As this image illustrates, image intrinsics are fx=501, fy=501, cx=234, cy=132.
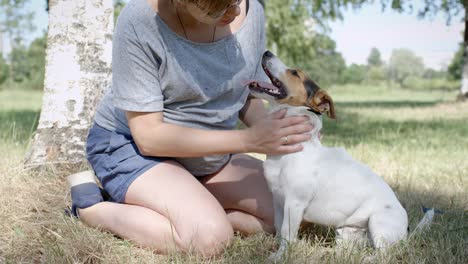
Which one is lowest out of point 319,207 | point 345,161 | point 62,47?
point 319,207

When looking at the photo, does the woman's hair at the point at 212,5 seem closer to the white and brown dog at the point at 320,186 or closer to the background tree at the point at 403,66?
the white and brown dog at the point at 320,186

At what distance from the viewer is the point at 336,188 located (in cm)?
272

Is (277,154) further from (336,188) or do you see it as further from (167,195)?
(167,195)

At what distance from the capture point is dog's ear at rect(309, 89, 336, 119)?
266cm

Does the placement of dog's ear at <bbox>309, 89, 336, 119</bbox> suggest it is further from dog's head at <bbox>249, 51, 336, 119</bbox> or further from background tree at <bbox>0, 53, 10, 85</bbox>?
background tree at <bbox>0, 53, 10, 85</bbox>

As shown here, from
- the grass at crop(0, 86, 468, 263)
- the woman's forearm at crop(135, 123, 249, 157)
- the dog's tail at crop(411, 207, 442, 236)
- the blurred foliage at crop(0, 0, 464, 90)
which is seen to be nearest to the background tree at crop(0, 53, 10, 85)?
the blurred foliage at crop(0, 0, 464, 90)

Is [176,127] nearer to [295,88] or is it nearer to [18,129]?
[295,88]

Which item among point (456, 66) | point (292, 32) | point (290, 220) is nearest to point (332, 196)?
point (290, 220)

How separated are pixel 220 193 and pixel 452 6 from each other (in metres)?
12.5

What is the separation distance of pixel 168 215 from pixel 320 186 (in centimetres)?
84

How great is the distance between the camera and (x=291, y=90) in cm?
276

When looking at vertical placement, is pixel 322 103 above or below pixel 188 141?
above

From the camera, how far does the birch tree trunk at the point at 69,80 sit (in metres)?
3.97

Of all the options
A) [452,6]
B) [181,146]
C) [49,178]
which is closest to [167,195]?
[181,146]
